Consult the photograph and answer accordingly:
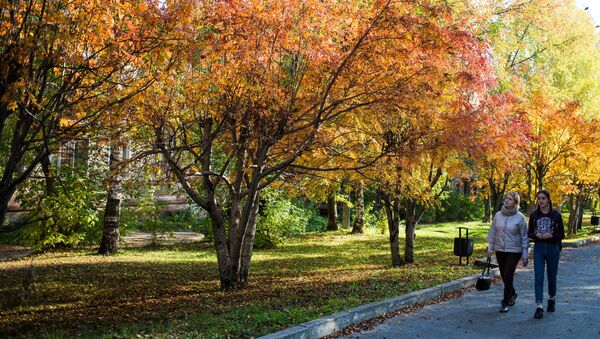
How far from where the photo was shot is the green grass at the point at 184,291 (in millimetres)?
6387

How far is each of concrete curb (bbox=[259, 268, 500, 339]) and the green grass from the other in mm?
238

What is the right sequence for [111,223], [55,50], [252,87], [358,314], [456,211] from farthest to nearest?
[456,211]
[111,223]
[252,87]
[358,314]
[55,50]

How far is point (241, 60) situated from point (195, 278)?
5.08 m

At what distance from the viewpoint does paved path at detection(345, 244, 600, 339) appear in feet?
20.2

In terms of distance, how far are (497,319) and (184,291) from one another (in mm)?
5193

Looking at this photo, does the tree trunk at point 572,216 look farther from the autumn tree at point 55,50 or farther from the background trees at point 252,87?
the autumn tree at point 55,50

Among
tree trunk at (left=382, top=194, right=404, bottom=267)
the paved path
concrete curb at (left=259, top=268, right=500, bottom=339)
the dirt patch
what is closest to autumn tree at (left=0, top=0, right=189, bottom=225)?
concrete curb at (left=259, top=268, right=500, bottom=339)

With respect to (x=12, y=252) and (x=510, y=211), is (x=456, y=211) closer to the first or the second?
(x=12, y=252)

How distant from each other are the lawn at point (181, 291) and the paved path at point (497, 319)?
775mm

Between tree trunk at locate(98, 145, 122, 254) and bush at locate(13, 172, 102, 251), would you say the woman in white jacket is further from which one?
tree trunk at locate(98, 145, 122, 254)

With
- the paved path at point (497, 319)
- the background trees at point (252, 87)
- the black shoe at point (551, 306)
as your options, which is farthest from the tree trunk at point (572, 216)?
the black shoe at point (551, 306)

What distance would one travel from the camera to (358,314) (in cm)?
664

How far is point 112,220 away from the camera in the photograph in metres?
14.6

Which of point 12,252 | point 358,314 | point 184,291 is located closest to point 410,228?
point 184,291
